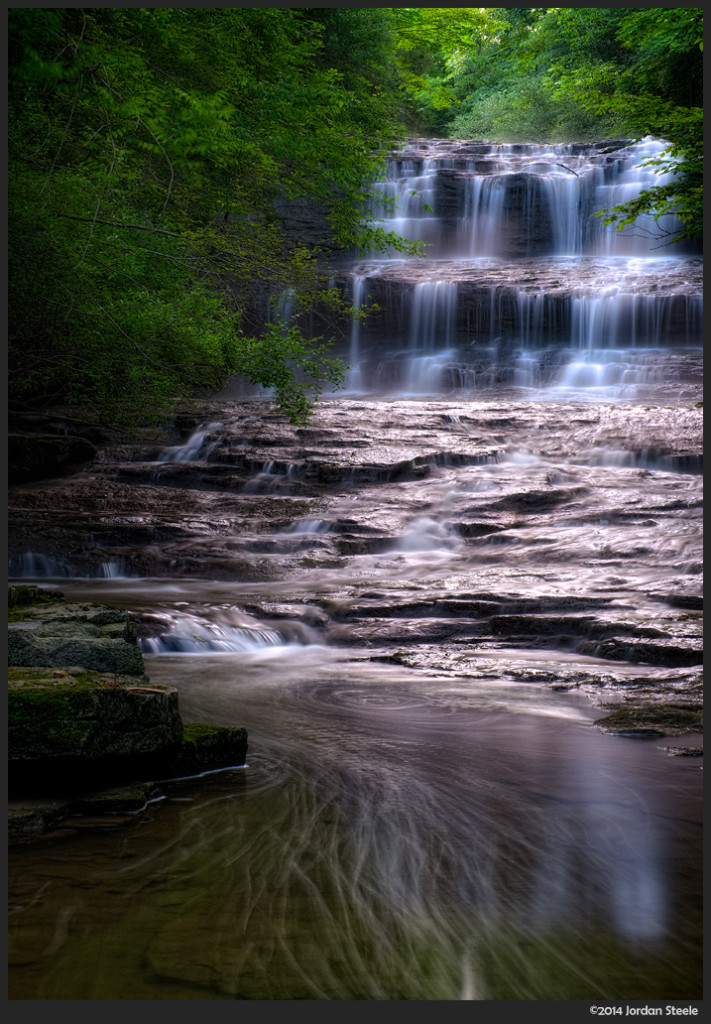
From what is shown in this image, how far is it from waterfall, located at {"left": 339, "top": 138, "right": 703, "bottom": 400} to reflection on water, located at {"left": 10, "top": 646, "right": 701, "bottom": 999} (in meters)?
16.2

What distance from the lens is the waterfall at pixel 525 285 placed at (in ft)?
68.6

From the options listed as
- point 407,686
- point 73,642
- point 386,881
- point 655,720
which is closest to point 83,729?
point 73,642

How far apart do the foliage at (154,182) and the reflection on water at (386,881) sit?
5164 millimetres

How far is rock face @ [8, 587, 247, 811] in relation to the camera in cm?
291

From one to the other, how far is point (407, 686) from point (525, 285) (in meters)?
19.2

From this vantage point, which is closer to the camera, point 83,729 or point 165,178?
point 83,729

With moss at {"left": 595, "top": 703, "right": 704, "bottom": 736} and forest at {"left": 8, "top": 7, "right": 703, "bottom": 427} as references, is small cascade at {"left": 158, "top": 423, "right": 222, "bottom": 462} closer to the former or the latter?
forest at {"left": 8, "top": 7, "right": 703, "bottom": 427}

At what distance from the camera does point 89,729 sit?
9.67 ft

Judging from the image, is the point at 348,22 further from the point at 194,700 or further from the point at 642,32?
the point at 194,700

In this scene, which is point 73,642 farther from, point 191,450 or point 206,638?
point 191,450

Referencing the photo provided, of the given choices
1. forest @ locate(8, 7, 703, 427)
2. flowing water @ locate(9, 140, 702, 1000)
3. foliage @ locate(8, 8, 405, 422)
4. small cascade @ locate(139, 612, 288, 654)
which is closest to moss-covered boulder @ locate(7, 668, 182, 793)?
flowing water @ locate(9, 140, 702, 1000)

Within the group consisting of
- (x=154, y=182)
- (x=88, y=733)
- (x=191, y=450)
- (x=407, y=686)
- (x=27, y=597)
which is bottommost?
(x=407, y=686)

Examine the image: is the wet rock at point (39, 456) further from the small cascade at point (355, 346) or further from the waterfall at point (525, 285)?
the small cascade at point (355, 346)

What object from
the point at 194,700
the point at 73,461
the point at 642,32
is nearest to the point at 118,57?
the point at 194,700
